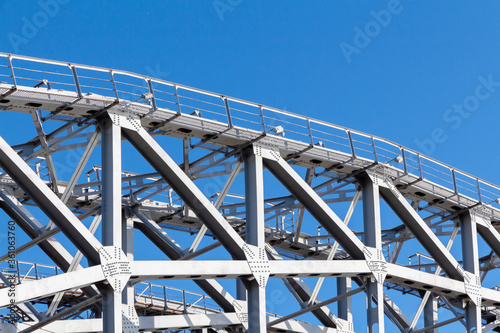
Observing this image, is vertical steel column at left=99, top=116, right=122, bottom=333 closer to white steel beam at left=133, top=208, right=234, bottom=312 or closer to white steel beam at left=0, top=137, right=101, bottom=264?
white steel beam at left=0, top=137, right=101, bottom=264

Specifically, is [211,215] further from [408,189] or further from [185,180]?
[408,189]

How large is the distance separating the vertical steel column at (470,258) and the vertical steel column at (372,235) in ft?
21.7

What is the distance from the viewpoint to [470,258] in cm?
4894

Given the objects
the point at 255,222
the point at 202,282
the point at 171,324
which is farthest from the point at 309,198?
the point at 171,324

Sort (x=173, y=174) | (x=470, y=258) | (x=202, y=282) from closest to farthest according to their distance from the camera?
(x=173, y=174) → (x=202, y=282) → (x=470, y=258)

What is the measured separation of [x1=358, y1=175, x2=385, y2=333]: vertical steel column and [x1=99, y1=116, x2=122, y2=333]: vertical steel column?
1278 cm

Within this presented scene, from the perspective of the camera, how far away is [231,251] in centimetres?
3806

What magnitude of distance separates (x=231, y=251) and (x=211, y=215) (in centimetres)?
177

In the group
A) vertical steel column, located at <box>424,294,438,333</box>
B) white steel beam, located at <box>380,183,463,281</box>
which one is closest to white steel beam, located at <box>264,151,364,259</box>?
white steel beam, located at <box>380,183,463,281</box>

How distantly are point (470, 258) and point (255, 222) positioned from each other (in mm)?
14455

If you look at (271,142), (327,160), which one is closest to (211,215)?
(271,142)

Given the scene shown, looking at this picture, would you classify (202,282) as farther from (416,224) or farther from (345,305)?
(345,305)

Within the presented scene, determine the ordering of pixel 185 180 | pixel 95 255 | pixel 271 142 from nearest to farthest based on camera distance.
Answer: pixel 95 255, pixel 185 180, pixel 271 142

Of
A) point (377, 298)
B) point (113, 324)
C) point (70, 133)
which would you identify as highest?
point (70, 133)
